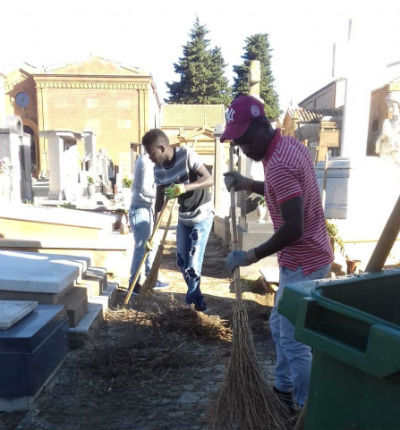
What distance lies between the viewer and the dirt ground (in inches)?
92.1

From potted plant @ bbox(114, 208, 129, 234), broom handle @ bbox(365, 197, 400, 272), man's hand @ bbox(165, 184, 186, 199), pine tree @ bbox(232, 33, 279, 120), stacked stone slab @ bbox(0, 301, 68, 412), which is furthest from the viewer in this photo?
pine tree @ bbox(232, 33, 279, 120)

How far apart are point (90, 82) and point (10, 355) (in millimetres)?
28751

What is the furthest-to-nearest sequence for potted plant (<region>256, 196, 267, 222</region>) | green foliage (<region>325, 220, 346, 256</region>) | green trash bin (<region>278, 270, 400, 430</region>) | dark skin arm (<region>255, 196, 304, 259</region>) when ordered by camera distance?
potted plant (<region>256, 196, 267, 222</region>) → green foliage (<region>325, 220, 346, 256</region>) → dark skin arm (<region>255, 196, 304, 259</region>) → green trash bin (<region>278, 270, 400, 430</region>)

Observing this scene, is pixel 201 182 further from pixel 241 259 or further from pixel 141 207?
pixel 241 259

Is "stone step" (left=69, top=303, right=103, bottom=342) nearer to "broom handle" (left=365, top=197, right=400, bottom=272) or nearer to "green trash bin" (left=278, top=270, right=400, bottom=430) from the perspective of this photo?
"green trash bin" (left=278, top=270, right=400, bottom=430)

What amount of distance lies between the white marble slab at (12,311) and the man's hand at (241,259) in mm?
1345

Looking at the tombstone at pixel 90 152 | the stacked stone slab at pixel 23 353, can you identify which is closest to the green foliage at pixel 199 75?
the tombstone at pixel 90 152

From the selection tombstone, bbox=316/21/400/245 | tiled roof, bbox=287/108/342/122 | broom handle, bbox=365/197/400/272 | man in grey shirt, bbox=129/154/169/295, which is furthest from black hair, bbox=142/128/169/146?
tiled roof, bbox=287/108/342/122

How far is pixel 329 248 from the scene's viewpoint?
212 centimetres

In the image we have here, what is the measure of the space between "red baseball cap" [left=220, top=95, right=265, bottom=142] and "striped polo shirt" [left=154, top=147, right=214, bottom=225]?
1754 mm

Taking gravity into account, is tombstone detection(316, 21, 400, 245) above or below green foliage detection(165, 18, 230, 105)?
below

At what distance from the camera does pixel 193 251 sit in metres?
3.78

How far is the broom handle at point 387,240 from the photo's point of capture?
1563mm

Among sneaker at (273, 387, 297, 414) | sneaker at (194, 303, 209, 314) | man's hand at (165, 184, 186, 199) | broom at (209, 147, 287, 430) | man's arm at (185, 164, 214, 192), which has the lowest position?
sneaker at (194, 303, 209, 314)
